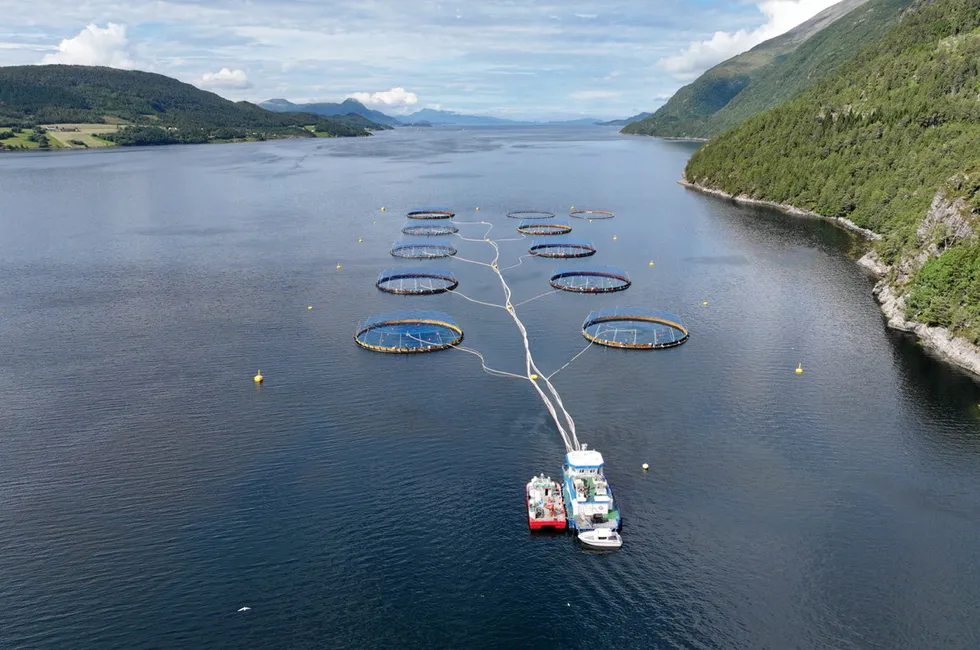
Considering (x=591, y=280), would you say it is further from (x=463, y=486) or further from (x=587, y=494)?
(x=587, y=494)

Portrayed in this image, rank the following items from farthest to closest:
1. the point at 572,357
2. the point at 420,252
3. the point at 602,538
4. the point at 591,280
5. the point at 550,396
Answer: the point at 420,252
the point at 591,280
the point at 572,357
the point at 550,396
the point at 602,538

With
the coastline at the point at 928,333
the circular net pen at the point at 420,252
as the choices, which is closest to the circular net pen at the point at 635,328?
the coastline at the point at 928,333

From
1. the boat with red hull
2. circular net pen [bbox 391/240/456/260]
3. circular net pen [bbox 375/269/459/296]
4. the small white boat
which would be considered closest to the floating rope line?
the boat with red hull

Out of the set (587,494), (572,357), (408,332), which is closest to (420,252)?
(408,332)

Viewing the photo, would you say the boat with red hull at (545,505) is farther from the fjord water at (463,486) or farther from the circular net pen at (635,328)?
the circular net pen at (635,328)

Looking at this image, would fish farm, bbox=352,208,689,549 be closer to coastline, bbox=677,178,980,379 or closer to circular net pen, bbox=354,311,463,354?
circular net pen, bbox=354,311,463,354
